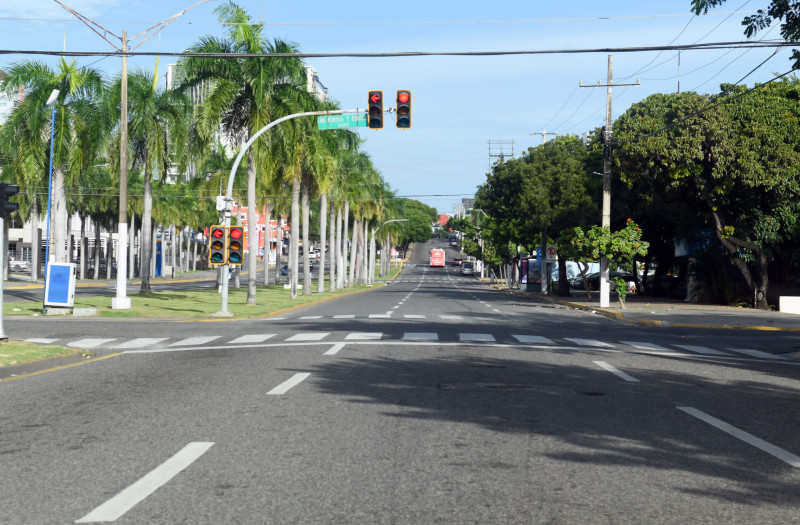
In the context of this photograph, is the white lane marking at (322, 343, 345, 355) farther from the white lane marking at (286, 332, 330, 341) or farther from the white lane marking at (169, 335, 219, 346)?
the white lane marking at (169, 335, 219, 346)

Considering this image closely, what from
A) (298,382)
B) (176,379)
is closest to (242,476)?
(298,382)

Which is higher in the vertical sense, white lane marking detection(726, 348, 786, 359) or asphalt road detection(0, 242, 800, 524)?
asphalt road detection(0, 242, 800, 524)

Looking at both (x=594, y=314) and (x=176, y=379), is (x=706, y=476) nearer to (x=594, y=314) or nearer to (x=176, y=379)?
(x=176, y=379)

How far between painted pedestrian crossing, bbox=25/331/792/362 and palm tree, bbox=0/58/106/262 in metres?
18.9

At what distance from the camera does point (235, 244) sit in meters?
28.6

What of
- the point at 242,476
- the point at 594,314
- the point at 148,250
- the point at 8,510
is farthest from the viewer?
the point at 148,250

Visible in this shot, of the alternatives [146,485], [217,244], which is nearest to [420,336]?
[217,244]

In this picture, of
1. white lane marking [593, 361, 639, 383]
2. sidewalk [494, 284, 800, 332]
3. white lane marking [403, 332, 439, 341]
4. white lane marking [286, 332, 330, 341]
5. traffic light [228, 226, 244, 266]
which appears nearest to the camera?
white lane marking [593, 361, 639, 383]

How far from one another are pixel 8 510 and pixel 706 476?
4575 millimetres

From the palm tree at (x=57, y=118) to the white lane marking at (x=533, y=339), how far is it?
2264cm

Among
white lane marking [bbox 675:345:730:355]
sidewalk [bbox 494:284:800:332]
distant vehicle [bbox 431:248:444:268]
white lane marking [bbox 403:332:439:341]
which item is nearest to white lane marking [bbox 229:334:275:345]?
white lane marking [bbox 403:332:439:341]

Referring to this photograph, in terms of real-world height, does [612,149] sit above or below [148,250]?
above

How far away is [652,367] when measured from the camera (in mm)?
14062

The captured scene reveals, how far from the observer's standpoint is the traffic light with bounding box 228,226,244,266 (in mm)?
28469
